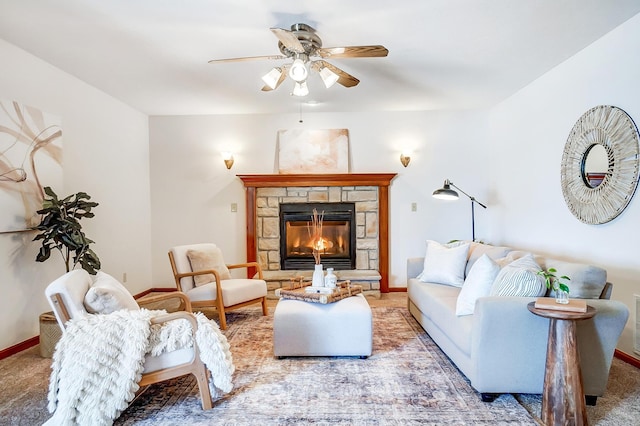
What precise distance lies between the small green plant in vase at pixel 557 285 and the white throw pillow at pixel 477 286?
1.20ft

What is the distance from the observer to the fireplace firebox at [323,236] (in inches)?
201

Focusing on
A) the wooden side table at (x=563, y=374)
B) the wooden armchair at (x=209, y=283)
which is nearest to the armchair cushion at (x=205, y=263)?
the wooden armchair at (x=209, y=283)

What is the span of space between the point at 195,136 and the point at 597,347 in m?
4.94

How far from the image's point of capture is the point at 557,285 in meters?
2.09

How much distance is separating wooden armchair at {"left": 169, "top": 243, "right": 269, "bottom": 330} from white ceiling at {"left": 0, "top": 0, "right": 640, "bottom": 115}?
1.82m

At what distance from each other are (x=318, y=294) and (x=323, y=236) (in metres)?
2.26

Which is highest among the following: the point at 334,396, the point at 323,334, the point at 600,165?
the point at 600,165

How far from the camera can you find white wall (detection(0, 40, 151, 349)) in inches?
117

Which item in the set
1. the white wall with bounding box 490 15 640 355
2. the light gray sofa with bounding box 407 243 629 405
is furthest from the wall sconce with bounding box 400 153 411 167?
the light gray sofa with bounding box 407 243 629 405

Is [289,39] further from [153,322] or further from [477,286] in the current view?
[477,286]

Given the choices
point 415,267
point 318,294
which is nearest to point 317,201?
point 415,267

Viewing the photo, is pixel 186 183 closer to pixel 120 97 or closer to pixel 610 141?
pixel 120 97

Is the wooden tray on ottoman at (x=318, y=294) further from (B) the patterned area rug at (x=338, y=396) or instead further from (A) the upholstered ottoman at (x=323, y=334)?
(B) the patterned area rug at (x=338, y=396)

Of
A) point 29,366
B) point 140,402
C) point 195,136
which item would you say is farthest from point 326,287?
point 195,136
